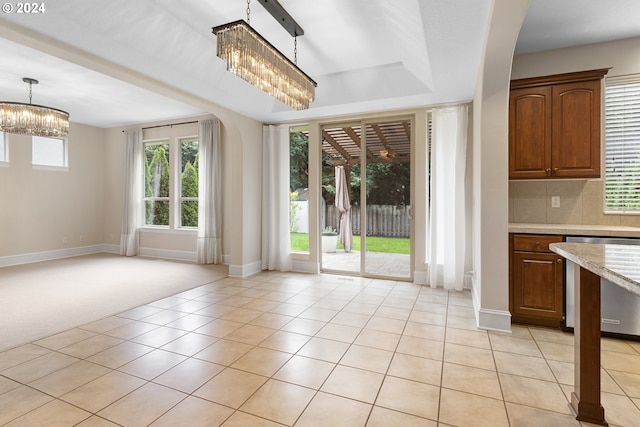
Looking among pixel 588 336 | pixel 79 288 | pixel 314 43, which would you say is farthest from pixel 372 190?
pixel 79 288

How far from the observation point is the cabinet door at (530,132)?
3.13 m

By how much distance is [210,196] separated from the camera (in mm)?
5957

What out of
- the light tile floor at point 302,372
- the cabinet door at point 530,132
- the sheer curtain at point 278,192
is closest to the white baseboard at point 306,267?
the sheer curtain at point 278,192

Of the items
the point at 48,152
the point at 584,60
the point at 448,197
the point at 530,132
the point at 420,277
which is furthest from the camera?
the point at 48,152

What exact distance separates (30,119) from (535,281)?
6.23m

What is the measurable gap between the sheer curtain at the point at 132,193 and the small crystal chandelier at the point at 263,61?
5079 millimetres

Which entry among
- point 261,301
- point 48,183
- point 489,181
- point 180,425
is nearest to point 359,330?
point 261,301

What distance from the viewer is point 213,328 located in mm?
2961

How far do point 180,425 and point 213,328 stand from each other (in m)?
1.34

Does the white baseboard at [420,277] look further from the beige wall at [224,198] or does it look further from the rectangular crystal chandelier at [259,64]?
the rectangular crystal chandelier at [259,64]

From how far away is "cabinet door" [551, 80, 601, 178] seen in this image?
3004 mm

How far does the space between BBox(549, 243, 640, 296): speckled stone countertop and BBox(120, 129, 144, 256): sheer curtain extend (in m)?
7.39

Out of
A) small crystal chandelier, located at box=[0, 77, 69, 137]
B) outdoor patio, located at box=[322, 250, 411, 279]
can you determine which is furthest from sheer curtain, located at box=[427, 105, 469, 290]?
small crystal chandelier, located at box=[0, 77, 69, 137]

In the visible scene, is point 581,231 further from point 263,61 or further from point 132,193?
point 132,193
